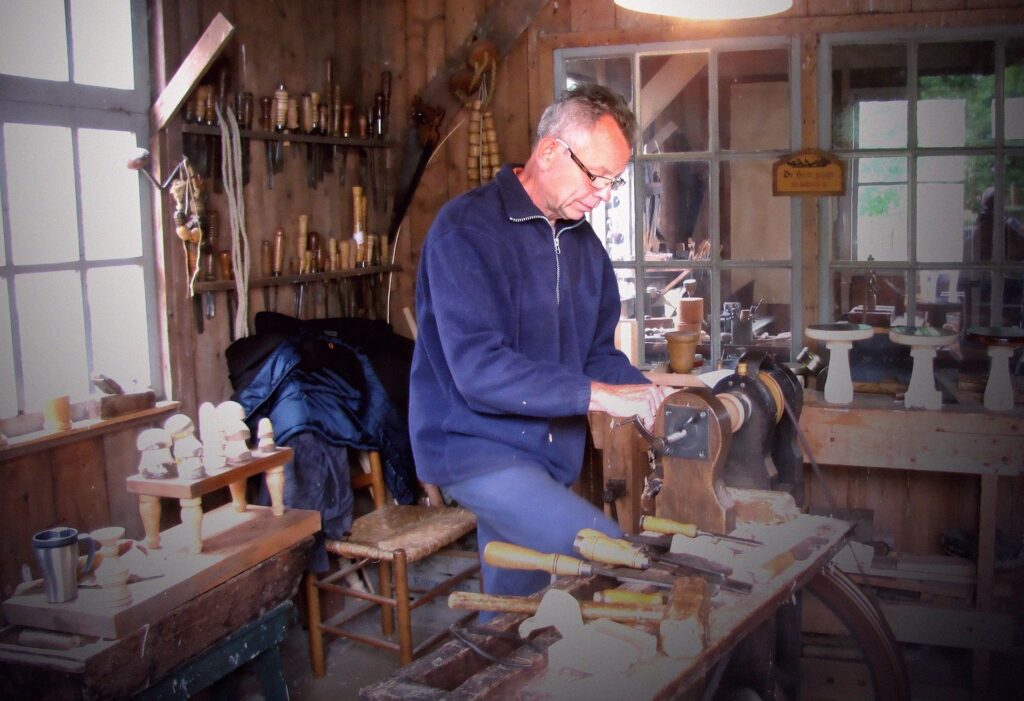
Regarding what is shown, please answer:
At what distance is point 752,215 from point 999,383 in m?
1.14

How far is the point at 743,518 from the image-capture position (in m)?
2.02

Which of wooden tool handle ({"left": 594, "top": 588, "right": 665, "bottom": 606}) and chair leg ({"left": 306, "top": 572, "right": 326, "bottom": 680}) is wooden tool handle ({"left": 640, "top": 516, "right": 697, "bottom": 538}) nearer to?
wooden tool handle ({"left": 594, "top": 588, "right": 665, "bottom": 606})

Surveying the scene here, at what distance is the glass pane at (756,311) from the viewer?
3998 millimetres

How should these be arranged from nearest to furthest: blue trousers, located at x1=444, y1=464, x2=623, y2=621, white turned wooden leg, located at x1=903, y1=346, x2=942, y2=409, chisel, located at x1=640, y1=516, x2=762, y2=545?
chisel, located at x1=640, y1=516, x2=762, y2=545 → blue trousers, located at x1=444, y1=464, x2=623, y2=621 → white turned wooden leg, located at x1=903, y1=346, x2=942, y2=409

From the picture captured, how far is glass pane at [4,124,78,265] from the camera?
8.63 feet

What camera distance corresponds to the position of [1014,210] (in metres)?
3.69

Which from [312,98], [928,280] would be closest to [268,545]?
[312,98]

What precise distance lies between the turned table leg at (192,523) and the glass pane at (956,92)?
2.92 m

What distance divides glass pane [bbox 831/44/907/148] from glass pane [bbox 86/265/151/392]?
2.64 metres

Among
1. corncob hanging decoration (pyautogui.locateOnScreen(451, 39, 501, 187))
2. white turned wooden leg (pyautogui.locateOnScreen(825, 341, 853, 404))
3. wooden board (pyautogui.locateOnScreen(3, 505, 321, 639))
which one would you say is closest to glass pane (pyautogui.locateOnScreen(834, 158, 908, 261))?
white turned wooden leg (pyautogui.locateOnScreen(825, 341, 853, 404))

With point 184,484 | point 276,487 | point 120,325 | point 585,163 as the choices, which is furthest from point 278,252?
point 585,163

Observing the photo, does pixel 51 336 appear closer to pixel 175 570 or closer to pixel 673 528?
pixel 175 570

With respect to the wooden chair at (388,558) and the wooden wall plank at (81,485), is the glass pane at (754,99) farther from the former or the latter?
the wooden wall plank at (81,485)

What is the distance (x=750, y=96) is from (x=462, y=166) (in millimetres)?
1260
